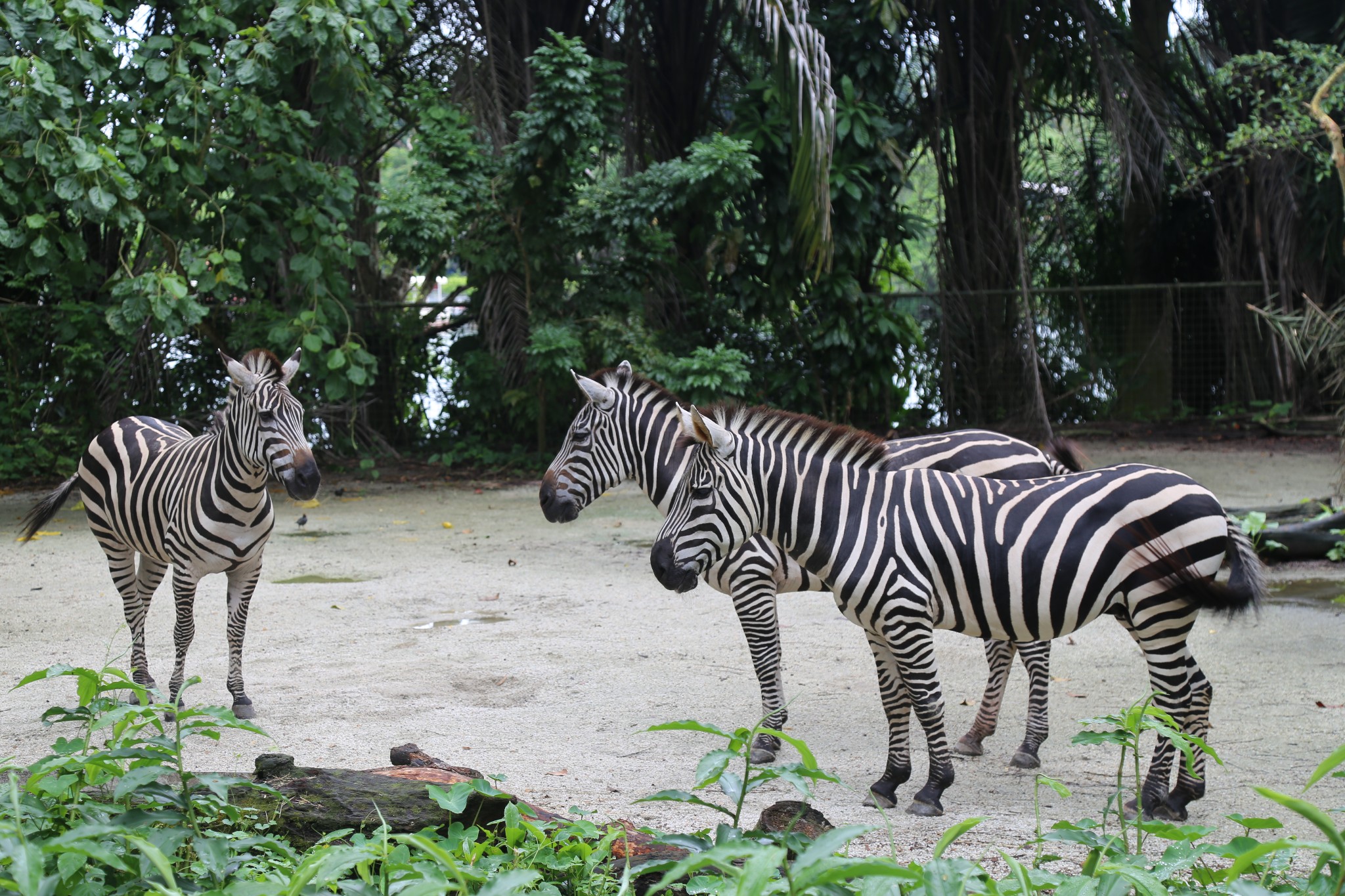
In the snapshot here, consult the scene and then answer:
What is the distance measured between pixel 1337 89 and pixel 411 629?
28.2 ft

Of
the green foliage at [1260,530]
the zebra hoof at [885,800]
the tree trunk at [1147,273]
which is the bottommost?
the zebra hoof at [885,800]

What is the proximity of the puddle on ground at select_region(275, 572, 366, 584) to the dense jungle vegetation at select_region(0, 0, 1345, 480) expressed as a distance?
2239 millimetres

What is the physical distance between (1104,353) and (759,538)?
12.1 m

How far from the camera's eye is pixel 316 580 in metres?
7.84

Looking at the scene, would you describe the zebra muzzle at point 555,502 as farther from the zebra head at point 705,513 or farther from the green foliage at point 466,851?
the green foliage at point 466,851

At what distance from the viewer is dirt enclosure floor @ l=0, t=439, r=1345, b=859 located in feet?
13.8

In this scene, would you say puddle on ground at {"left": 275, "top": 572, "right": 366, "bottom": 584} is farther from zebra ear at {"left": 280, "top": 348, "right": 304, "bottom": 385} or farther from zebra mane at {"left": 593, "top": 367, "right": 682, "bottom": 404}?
zebra mane at {"left": 593, "top": 367, "right": 682, "bottom": 404}

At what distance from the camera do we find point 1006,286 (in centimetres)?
1458

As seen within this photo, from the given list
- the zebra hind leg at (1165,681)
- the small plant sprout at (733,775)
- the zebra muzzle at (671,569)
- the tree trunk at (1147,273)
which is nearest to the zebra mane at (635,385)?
the zebra muzzle at (671,569)

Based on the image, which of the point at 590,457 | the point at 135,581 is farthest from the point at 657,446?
the point at 135,581

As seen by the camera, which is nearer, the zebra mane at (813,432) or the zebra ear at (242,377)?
the zebra mane at (813,432)

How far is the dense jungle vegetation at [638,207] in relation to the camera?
30.2 ft

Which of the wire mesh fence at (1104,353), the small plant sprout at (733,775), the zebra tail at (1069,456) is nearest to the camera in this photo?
the small plant sprout at (733,775)

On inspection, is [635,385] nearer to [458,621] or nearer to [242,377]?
[242,377]
